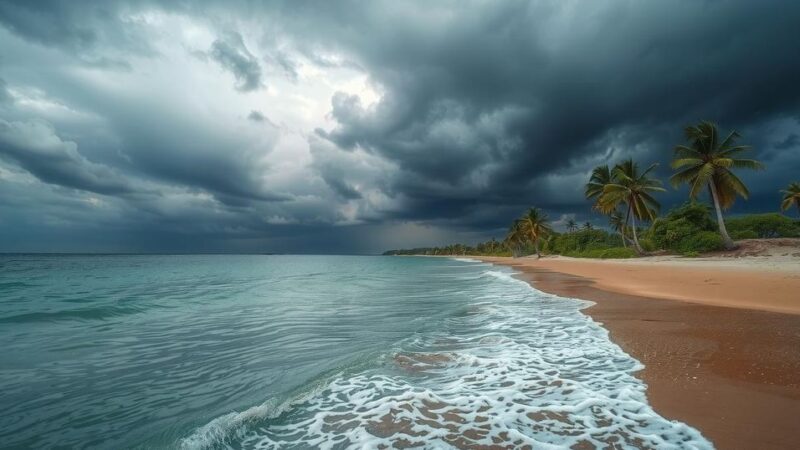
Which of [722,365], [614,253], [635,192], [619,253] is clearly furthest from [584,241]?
[722,365]

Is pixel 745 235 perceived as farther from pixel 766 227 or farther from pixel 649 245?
pixel 649 245

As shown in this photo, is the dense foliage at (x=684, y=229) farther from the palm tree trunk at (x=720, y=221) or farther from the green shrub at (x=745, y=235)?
the green shrub at (x=745, y=235)

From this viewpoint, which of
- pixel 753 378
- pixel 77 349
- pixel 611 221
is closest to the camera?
pixel 753 378

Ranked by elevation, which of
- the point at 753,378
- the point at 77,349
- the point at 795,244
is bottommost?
the point at 77,349

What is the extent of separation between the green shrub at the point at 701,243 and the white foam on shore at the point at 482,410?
34.1m

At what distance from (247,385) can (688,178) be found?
3840 centimetres

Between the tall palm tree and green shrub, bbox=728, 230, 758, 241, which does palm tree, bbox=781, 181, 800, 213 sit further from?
the tall palm tree

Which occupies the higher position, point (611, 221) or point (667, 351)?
point (611, 221)

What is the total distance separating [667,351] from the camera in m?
6.27

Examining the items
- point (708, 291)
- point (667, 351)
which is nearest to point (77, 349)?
point (667, 351)

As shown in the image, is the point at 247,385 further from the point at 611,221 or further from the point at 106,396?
the point at 611,221

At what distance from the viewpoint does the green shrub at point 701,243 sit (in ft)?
103

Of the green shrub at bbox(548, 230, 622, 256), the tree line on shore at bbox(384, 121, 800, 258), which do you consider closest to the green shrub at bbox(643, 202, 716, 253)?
the tree line on shore at bbox(384, 121, 800, 258)

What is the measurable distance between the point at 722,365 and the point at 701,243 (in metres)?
36.3
